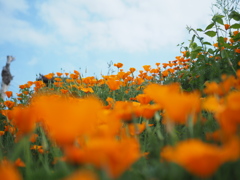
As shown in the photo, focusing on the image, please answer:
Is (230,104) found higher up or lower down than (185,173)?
higher up

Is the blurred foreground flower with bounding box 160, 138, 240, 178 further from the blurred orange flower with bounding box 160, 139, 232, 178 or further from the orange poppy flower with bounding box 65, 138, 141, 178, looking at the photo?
the orange poppy flower with bounding box 65, 138, 141, 178

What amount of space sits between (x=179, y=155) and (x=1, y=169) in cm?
32

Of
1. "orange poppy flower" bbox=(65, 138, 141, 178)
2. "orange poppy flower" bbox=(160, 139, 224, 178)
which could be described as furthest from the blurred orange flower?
"orange poppy flower" bbox=(65, 138, 141, 178)

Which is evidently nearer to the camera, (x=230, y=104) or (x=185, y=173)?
(x=230, y=104)

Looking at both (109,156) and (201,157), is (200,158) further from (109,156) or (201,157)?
(109,156)

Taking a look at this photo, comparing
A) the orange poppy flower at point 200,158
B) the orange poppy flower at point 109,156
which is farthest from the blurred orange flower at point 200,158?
the orange poppy flower at point 109,156

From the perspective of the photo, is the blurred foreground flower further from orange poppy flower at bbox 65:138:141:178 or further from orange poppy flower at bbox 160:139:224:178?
orange poppy flower at bbox 65:138:141:178

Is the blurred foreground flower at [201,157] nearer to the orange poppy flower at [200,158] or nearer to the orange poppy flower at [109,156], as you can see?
the orange poppy flower at [200,158]

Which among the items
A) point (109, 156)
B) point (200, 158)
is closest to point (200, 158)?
point (200, 158)

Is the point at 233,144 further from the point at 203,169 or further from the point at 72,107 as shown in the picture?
the point at 72,107

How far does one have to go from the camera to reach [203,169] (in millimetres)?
422

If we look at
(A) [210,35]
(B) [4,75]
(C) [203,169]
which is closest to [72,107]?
(C) [203,169]

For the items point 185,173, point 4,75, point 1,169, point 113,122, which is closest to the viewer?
point 1,169

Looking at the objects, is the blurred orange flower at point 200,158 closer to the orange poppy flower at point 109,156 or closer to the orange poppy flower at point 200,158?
the orange poppy flower at point 200,158
